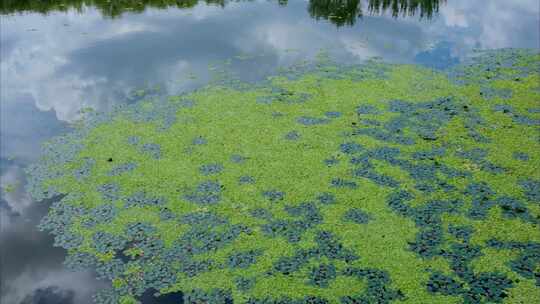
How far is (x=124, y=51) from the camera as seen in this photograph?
14.2m

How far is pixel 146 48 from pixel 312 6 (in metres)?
6.82

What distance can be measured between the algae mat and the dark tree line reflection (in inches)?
260

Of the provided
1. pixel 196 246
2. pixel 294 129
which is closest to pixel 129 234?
pixel 196 246

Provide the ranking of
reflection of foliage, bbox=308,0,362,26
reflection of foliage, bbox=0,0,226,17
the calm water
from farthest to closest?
1. reflection of foliage, bbox=0,0,226,17
2. reflection of foliage, bbox=308,0,362,26
3. the calm water

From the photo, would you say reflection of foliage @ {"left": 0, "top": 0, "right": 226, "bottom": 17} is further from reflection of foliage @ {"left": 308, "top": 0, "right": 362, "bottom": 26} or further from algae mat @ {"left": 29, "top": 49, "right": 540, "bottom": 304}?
algae mat @ {"left": 29, "top": 49, "right": 540, "bottom": 304}

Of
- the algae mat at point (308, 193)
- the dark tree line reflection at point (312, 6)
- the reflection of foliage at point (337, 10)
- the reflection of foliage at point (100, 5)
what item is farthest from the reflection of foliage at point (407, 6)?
the algae mat at point (308, 193)

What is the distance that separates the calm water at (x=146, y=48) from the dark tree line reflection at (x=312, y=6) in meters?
0.07

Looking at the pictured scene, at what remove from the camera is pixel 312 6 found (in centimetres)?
1798

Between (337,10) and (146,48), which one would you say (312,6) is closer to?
(337,10)

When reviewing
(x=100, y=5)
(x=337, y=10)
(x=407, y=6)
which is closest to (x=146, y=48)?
(x=100, y=5)

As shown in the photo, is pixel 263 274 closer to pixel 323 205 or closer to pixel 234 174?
pixel 323 205

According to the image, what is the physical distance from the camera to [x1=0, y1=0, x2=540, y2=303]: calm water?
757cm

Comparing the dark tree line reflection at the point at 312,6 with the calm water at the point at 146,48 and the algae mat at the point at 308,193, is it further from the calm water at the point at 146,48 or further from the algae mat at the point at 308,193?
the algae mat at the point at 308,193

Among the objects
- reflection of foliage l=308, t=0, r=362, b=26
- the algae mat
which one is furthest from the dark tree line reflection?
the algae mat
